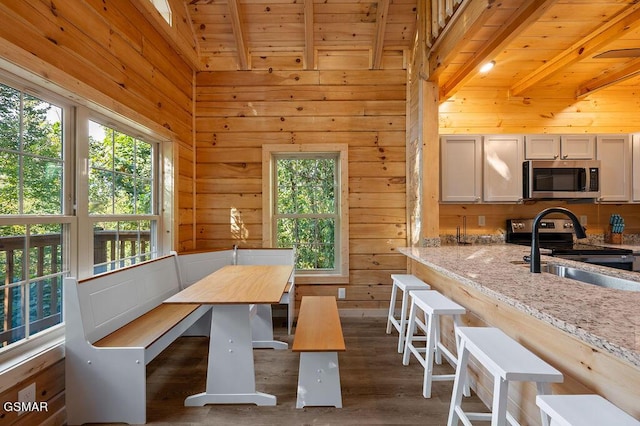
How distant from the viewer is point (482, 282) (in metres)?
1.47

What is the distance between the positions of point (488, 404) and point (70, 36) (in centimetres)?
339

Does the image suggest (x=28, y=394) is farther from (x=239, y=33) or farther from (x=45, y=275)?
(x=239, y=33)

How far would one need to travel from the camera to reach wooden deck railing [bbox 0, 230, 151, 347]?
5.16 ft

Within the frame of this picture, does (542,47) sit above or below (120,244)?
above

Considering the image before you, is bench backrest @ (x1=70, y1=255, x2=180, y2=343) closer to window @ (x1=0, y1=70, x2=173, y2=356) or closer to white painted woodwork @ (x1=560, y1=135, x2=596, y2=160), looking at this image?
window @ (x1=0, y1=70, x2=173, y2=356)

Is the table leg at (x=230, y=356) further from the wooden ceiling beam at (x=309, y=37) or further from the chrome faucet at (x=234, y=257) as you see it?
the wooden ceiling beam at (x=309, y=37)

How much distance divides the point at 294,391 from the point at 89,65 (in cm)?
255

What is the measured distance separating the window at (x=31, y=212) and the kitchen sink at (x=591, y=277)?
115 inches

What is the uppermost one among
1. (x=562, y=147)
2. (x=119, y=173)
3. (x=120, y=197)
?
(x=562, y=147)

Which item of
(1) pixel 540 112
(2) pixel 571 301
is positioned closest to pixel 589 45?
(1) pixel 540 112

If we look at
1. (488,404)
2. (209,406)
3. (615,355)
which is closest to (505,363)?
(615,355)

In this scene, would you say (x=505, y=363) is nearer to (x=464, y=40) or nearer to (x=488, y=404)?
(x=488, y=404)

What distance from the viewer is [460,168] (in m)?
3.38

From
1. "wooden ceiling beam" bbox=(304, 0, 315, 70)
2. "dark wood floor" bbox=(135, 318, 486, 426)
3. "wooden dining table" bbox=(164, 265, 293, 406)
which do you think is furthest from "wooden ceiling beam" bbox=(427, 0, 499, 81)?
"dark wood floor" bbox=(135, 318, 486, 426)
